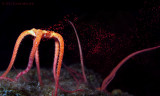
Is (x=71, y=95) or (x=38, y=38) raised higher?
(x=38, y=38)

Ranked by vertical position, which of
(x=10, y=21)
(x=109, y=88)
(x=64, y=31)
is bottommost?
(x=109, y=88)

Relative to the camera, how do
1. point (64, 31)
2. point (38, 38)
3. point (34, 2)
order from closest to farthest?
point (38, 38) → point (64, 31) → point (34, 2)

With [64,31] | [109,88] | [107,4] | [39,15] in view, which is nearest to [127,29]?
[107,4]

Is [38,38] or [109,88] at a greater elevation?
[38,38]

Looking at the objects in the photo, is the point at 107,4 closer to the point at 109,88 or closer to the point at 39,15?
the point at 39,15

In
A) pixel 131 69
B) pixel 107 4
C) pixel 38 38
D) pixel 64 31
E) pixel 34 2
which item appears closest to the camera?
pixel 38 38

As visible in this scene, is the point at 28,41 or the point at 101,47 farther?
the point at 28,41

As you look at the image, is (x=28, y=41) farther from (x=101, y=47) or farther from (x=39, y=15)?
(x=101, y=47)

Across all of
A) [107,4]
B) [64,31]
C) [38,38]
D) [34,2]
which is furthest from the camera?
[107,4]

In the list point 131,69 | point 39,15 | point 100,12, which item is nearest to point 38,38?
point 39,15
